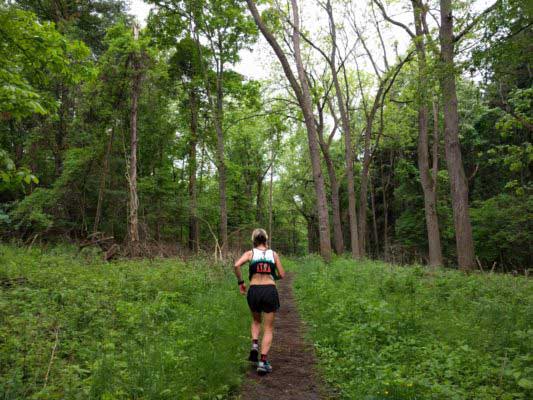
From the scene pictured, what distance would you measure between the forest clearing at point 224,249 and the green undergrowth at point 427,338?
39mm

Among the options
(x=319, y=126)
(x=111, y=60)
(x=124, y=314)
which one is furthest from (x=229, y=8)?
(x=124, y=314)

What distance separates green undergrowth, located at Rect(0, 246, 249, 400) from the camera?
147 inches

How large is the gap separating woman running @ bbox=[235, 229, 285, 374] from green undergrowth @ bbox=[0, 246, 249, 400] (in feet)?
1.52

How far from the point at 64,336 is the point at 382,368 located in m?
4.38

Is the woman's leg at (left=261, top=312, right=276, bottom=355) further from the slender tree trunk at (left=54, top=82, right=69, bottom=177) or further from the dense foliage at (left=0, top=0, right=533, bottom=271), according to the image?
the slender tree trunk at (left=54, top=82, right=69, bottom=177)

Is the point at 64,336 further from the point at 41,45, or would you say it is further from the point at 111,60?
the point at 111,60

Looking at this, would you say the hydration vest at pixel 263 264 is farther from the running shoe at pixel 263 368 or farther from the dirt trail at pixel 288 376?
the dirt trail at pixel 288 376

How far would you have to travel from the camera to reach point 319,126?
23172 millimetres

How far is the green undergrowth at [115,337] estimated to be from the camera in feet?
12.2

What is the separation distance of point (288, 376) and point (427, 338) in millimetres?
2239

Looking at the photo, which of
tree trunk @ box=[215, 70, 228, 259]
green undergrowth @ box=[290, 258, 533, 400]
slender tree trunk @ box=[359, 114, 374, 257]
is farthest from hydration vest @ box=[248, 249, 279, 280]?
slender tree trunk @ box=[359, 114, 374, 257]

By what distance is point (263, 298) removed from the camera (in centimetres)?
545

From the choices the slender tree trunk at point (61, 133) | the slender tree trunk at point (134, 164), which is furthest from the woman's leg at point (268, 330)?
the slender tree trunk at point (61, 133)

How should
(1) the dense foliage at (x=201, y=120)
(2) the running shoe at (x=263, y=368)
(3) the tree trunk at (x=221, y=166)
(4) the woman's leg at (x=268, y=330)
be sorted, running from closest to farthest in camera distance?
(2) the running shoe at (x=263, y=368)
(4) the woman's leg at (x=268, y=330)
(1) the dense foliage at (x=201, y=120)
(3) the tree trunk at (x=221, y=166)
